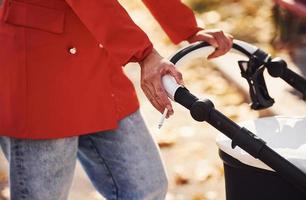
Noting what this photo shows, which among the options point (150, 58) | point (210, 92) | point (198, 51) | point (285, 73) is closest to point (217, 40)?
point (198, 51)

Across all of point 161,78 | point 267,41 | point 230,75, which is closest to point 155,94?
point 161,78

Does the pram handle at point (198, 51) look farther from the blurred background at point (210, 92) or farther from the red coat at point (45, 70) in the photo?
the blurred background at point (210, 92)

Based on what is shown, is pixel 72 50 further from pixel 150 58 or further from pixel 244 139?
pixel 244 139

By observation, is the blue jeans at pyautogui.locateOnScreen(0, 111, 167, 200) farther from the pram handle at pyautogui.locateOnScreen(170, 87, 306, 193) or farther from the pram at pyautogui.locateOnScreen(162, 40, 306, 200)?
the pram handle at pyautogui.locateOnScreen(170, 87, 306, 193)

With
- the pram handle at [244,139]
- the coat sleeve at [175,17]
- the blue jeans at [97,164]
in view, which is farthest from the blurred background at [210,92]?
the pram handle at [244,139]

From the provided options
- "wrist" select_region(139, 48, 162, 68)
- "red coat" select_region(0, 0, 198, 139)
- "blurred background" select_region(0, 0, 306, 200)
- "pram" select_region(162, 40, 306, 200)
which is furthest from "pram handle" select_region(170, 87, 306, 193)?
"blurred background" select_region(0, 0, 306, 200)

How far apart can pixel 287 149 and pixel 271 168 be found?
0.55 feet

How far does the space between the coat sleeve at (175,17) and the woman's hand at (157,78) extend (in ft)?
1.61

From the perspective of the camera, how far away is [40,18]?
2.20 metres

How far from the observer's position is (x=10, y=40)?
2.22m

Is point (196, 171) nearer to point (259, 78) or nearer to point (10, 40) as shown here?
point (259, 78)

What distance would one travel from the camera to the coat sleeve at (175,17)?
8.24 feet

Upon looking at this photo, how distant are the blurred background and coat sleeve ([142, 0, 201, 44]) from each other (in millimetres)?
1550

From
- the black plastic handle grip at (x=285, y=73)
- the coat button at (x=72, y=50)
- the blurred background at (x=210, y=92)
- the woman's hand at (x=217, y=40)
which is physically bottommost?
the blurred background at (x=210, y=92)
